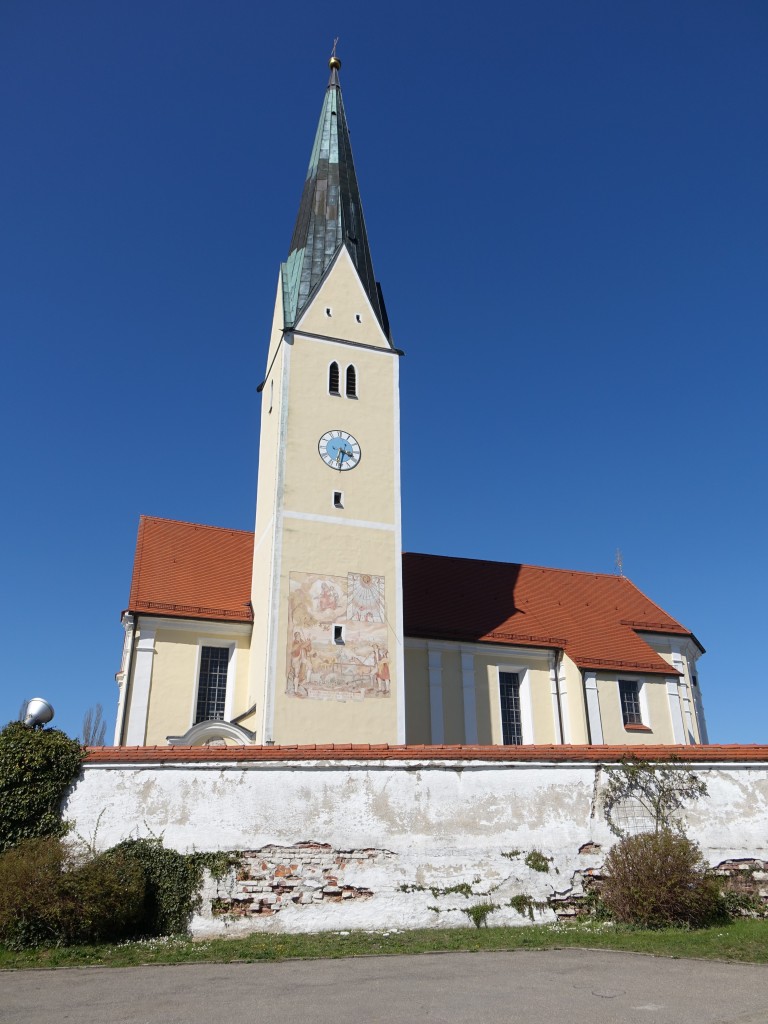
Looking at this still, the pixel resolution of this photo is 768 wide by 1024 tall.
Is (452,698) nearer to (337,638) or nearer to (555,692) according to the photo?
(555,692)

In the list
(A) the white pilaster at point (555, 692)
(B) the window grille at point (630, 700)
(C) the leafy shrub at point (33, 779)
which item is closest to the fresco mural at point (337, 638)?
(A) the white pilaster at point (555, 692)

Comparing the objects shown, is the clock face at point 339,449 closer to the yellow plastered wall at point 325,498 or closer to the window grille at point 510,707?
the yellow plastered wall at point 325,498

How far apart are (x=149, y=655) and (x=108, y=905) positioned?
11649mm

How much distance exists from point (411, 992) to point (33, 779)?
635cm

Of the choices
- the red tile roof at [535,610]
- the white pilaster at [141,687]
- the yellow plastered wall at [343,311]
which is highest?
the yellow plastered wall at [343,311]

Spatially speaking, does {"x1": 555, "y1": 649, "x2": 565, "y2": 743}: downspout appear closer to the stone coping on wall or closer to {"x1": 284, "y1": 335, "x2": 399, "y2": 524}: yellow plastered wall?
{"x1": 284, "y1": 335, "x2": 399, "y2": 524}: yellow plastered wall

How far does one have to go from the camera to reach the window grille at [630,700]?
25469 millimetres

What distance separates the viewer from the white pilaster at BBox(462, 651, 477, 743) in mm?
23422

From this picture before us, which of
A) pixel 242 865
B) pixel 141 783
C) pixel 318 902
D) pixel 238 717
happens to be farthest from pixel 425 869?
pixel 238 717

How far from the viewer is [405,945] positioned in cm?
1014

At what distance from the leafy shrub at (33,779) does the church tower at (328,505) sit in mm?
8344

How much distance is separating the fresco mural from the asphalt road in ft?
36.9

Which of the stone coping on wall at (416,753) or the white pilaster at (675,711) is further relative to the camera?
the white pilaster at (675,711)

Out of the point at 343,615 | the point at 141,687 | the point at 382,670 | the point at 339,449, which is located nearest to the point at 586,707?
the point at 382,670
